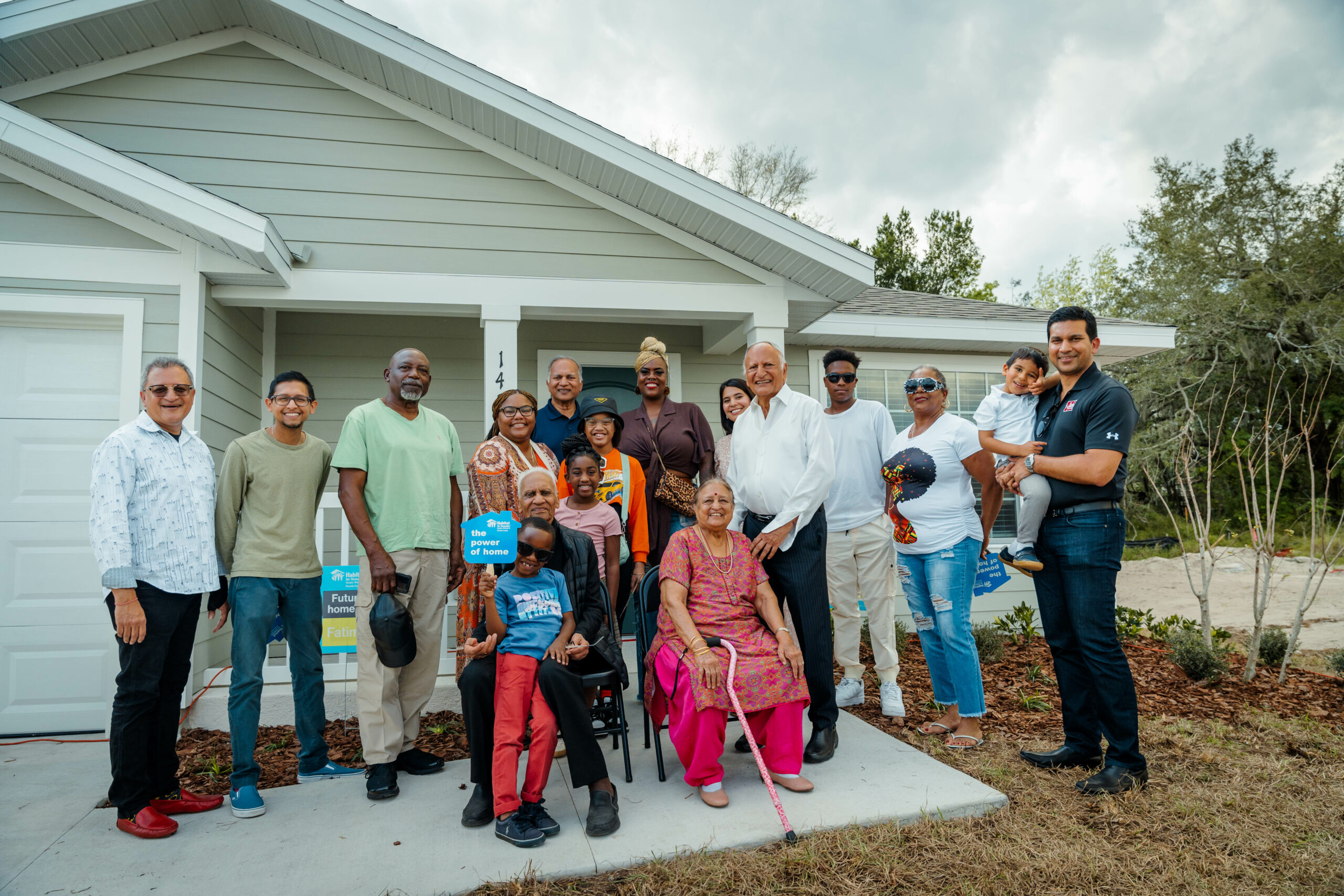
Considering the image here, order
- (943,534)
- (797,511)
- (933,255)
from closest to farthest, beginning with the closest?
1. (797,511)
2. (943,534)
3. (933,255)

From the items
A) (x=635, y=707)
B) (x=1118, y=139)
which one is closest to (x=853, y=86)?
(x=1118, y=139)

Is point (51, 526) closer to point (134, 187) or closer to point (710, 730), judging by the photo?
point (134, 187)

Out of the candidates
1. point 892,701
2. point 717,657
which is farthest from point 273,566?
point 892,701

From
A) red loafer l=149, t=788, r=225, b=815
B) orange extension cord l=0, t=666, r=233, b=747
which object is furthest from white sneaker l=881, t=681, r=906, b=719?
orange extension cord l=0, t=666, r=233, b=747

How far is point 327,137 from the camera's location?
518cm

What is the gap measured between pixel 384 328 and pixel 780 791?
493cm

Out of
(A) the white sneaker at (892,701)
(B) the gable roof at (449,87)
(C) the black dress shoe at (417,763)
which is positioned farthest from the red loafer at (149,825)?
(B) the gable roof at (449,87)

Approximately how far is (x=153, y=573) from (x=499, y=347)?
105 inches

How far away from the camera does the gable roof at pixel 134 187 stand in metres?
4.15

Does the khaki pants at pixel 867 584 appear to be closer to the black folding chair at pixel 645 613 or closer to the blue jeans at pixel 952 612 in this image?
the blue jeans at pixel 952 612

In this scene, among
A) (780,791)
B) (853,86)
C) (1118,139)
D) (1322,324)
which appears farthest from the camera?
(853,86)

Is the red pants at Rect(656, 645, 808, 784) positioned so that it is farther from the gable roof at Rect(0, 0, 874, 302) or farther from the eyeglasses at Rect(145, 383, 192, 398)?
the gable roof at Rect(0, 0, 874, 302)

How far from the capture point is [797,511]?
340 cm

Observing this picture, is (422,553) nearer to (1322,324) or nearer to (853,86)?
(1322,324)
